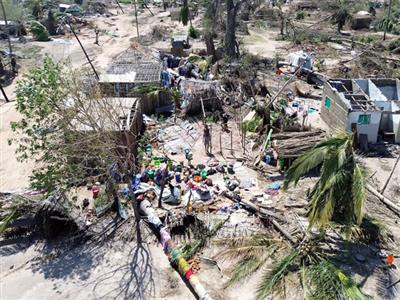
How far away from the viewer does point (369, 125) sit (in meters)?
16.6

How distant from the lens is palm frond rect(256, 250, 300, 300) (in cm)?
970

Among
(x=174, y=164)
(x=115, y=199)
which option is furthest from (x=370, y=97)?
(x=115, y=199)

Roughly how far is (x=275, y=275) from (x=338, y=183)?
2.63 meters

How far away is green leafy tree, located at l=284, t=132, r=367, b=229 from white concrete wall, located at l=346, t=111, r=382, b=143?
687cm

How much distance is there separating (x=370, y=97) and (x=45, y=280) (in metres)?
15.4

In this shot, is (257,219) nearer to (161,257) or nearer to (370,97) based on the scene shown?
(161,257)

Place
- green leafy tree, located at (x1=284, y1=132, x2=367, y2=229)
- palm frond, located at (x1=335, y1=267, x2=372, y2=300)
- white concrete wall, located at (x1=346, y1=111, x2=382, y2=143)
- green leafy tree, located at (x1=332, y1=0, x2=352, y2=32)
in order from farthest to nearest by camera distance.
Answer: green leafy tree, located at (x1=332, y1=0, x2=352, y2=32) < white concrete wall, located at (x1=346, y1=111, x2=382, y2=143) < green leafy tree, located at (x1=284, y1=132, x2=367, y2=229) < palm frond, located at (x1=335, y1=267, x2=372, y2=300)

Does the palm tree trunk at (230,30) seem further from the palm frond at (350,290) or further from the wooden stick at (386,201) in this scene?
the palm frond at (350,290)

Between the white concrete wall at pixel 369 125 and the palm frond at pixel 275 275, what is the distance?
793cm

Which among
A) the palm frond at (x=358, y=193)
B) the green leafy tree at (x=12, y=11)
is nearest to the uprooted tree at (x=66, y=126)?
the palm frond at (x=358, y=193)

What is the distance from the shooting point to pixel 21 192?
1375 centimetres

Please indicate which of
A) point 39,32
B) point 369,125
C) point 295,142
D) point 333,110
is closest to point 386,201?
point 295,142

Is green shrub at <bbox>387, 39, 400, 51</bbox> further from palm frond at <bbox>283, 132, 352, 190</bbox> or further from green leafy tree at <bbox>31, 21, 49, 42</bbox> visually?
green leafy tree at <bbox>31, 21, 49, 42</bbox>

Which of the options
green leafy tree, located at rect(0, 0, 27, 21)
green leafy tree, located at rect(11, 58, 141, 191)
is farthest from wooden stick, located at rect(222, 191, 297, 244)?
green leafy tree, located at rect(0, 0, 27, 21)
